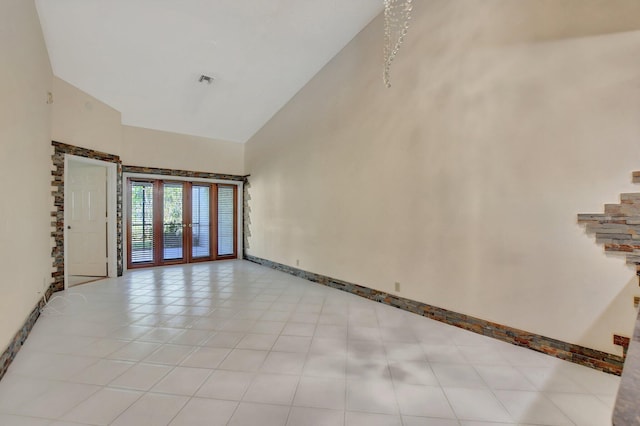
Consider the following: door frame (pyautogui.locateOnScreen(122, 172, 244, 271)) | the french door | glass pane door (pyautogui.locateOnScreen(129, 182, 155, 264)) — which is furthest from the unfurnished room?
the french door

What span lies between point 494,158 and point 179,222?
6.41m

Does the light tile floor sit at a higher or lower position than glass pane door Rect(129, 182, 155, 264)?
lower

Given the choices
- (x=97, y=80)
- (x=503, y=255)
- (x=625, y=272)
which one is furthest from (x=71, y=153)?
(x=625, y=272)

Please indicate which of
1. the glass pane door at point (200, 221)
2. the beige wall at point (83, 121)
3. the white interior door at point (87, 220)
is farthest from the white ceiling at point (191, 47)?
the glass pane door at point (200, 221)

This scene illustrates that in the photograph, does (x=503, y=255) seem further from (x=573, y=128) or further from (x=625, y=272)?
(x=573, y=128)

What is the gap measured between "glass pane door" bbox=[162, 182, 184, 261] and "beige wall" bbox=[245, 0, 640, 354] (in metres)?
4.04

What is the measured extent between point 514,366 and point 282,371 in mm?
1879

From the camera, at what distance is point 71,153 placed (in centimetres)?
434

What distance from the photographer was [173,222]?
645 cm

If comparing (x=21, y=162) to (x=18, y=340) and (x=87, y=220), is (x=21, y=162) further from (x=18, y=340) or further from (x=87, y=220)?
(x=87, y=220)

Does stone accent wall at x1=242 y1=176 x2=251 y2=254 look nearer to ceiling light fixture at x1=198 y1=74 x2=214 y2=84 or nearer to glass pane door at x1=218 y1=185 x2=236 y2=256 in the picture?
glass pane door at x1=218 y1=185 x2=236 y2=256

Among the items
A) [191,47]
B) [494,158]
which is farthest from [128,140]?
[494,158]

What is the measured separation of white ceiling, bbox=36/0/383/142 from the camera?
332cm

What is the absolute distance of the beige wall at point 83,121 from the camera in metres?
4.15
